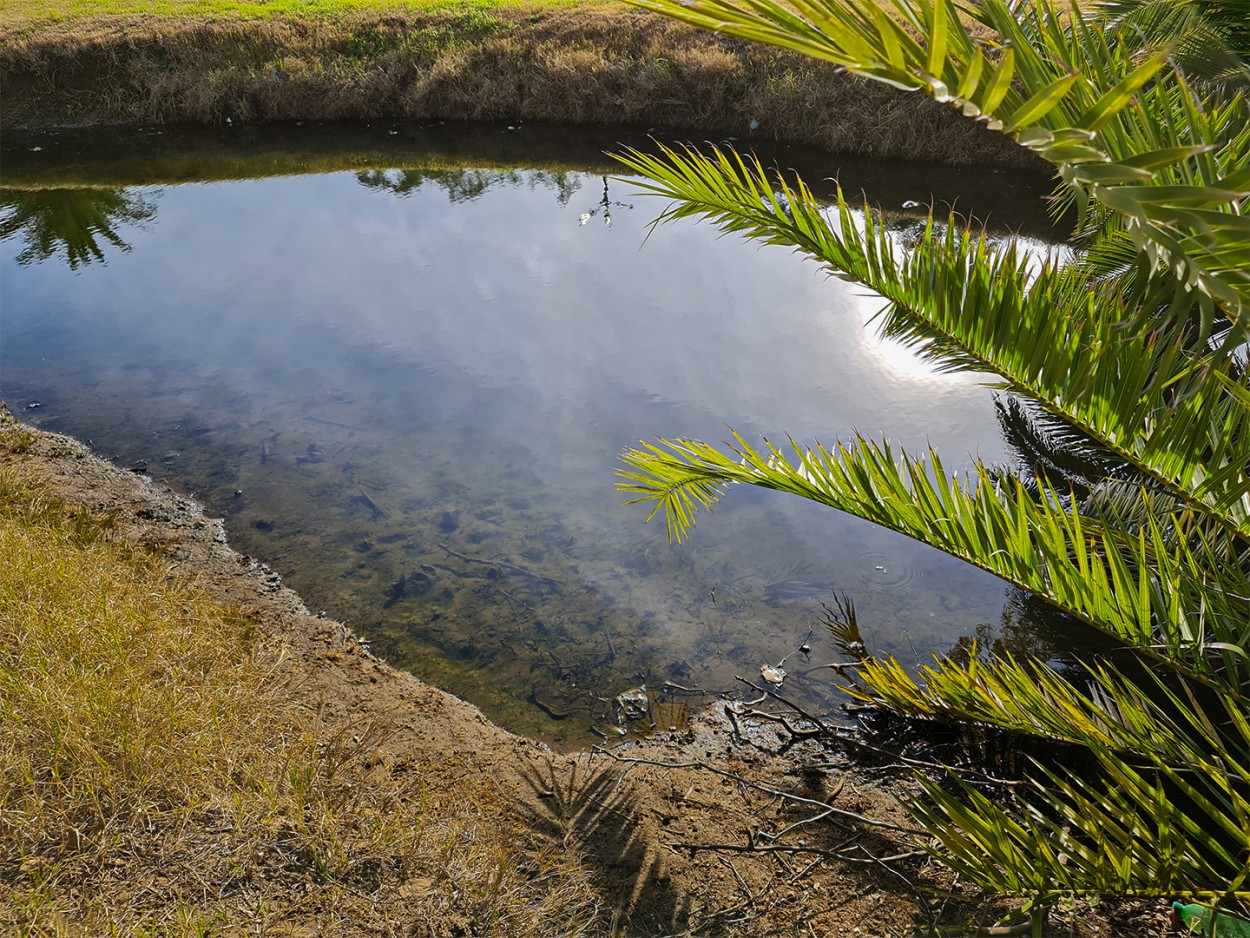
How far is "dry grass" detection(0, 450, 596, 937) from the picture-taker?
7.59 feet

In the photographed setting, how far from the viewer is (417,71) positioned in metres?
13.9

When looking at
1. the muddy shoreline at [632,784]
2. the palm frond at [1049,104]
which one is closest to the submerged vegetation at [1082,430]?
the palm frond at [1049,104]

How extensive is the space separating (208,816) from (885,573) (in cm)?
321

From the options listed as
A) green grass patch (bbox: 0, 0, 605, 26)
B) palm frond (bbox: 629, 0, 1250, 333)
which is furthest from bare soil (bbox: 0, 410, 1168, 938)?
green grass patch (bbox: 0, 0, 605, 26)

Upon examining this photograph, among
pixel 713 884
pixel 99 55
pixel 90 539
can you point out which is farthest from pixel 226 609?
pixel 99 55

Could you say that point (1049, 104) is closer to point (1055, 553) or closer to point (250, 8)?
point (1055, 553)

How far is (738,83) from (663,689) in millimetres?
10466

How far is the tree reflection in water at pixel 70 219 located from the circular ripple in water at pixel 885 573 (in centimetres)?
855

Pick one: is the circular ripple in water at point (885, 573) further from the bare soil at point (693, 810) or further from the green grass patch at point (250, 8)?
the green grass patch at point (250, 8)

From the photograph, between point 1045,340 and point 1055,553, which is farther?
point 1045,340

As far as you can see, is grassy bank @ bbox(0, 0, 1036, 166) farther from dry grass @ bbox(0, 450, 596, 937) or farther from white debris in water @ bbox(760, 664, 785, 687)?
dry grass @ bbox(0, 450, 596, 937)

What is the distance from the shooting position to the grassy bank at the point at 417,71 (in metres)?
12.1

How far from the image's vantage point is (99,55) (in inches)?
578

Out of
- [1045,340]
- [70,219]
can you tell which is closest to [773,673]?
[1045,340]
